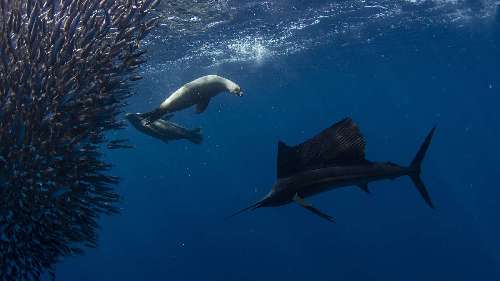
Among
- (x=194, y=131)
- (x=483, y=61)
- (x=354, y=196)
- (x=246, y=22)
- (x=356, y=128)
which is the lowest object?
(x=354, y=196)

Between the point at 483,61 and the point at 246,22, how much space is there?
1253 inches

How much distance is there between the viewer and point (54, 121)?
17.3 ft

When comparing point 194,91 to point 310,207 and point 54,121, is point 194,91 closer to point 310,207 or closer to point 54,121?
point 54,121

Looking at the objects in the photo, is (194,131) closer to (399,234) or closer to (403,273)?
(403,273)

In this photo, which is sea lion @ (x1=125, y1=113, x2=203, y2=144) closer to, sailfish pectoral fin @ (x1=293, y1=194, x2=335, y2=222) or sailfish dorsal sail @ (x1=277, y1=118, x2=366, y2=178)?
sailfish dorsal sail @ (x1=277, y1=118, x2=366, y2=178)

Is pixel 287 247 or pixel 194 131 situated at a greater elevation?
pixel 194 131

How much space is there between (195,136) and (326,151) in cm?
529

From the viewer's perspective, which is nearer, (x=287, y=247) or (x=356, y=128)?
(x=356, y=128)

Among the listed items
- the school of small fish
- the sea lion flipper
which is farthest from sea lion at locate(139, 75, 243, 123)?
the school of small fish

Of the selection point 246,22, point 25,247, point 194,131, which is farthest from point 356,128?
point 246,22

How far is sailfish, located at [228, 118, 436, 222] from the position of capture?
14.3 feet

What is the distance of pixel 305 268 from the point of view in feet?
103

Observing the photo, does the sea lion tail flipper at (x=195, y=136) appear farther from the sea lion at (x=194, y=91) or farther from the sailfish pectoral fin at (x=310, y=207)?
the sailfish pectoral fin at (x=310, y=207)

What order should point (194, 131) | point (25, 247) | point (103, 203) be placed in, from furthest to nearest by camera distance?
point (194, 131) → point (103, 203) → point (25, 247)
